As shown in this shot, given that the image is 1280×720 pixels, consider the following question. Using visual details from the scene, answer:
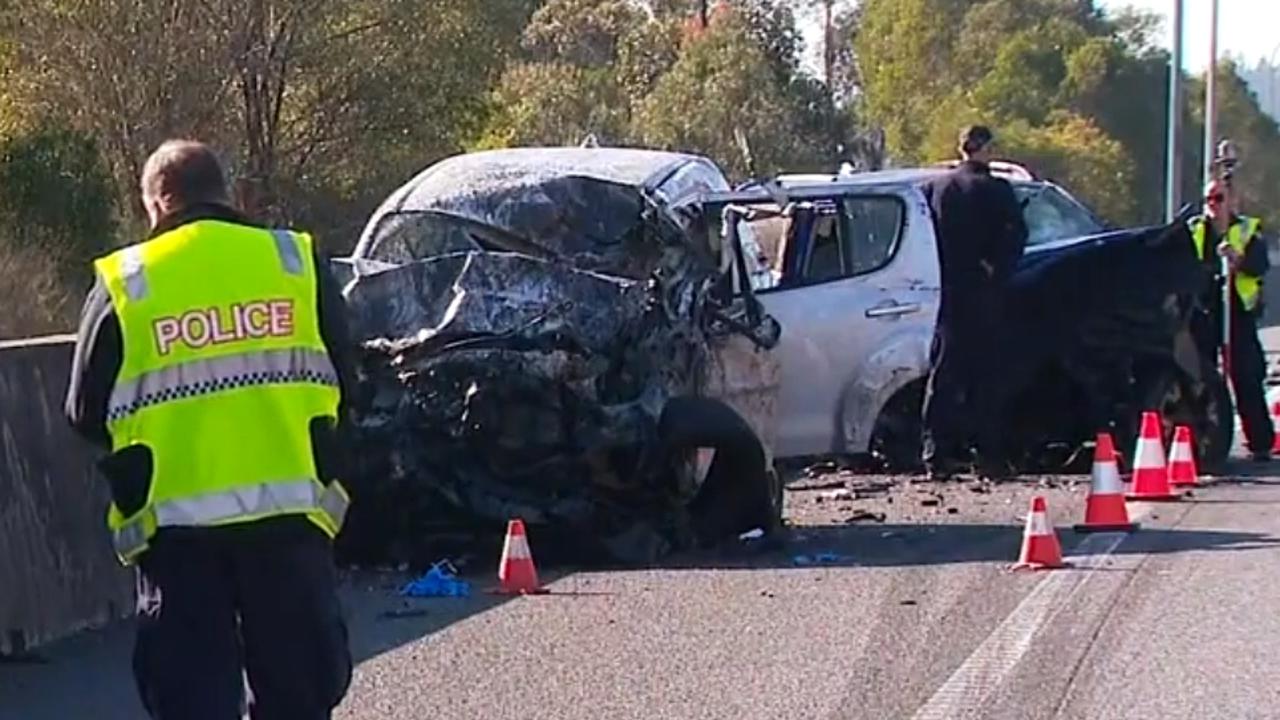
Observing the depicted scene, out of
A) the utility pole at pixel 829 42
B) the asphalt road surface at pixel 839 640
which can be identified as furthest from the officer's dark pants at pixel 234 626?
the utility pole at pixel 829 42

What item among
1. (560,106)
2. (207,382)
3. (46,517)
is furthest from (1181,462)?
(560,106)

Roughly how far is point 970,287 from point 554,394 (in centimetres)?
358

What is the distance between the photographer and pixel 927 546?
11305mm

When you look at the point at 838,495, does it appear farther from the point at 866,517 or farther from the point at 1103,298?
the point at 1103,298

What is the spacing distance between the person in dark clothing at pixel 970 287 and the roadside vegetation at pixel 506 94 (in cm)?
397

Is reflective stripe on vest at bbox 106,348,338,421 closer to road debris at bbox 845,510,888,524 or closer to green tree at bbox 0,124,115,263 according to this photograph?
road debris at bbox 845,510,888,524

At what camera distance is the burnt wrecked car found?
10859mm

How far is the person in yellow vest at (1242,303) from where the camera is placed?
1506cm

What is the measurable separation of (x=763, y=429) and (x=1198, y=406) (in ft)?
10.9

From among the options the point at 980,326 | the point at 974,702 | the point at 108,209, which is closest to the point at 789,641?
the point at 974,702

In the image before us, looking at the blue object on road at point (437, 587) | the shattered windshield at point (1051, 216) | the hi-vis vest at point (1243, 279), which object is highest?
the shattered windshield at point (1051, 216)

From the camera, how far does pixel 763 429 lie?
1252 cm

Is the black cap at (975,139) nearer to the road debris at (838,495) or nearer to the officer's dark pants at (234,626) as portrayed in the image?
the road debris at (838,495)

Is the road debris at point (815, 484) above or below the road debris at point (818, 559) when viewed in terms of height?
below
